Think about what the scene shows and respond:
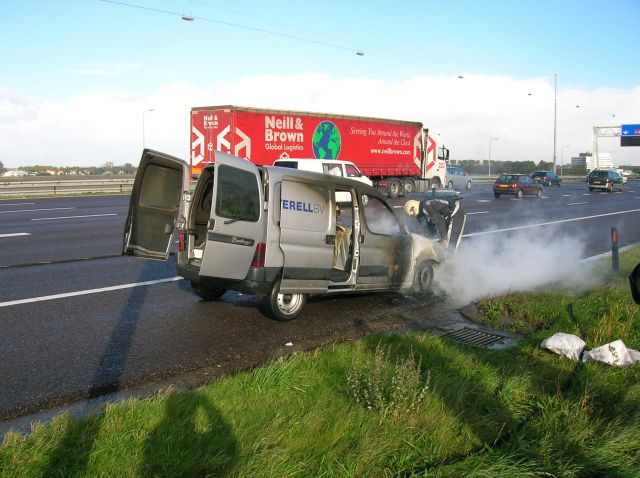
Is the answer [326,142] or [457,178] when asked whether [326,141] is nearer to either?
[326,142]

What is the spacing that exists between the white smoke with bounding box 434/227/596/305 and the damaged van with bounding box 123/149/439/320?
4.72ft

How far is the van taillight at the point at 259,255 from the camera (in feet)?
22.5

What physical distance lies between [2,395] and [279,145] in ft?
69.1

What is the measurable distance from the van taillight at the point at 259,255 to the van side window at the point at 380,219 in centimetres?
212

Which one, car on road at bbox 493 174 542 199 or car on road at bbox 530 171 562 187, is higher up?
car on road at bbox 530 171 562 187

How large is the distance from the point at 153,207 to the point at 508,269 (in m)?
6.49

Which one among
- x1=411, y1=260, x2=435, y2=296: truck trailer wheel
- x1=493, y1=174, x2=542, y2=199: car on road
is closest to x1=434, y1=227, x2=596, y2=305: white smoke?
x1=411, y1=260, x2=435, y2=296: truck trailer wheel

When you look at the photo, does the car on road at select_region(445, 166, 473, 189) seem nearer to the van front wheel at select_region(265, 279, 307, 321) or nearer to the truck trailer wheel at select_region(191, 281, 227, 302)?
the truck trailer wheel at select_region(191, 281, 227, 302)

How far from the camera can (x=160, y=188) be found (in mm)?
7617

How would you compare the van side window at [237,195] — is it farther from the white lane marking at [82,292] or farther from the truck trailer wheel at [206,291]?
the white lane marking at [82,292]

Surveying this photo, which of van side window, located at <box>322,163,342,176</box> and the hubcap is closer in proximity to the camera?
the hubcap

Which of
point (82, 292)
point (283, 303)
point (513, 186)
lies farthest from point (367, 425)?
point (513, 186)

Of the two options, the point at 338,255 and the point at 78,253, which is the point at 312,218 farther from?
the point at 78,253

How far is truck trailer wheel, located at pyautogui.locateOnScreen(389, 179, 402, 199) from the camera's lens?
31641 millimetres
